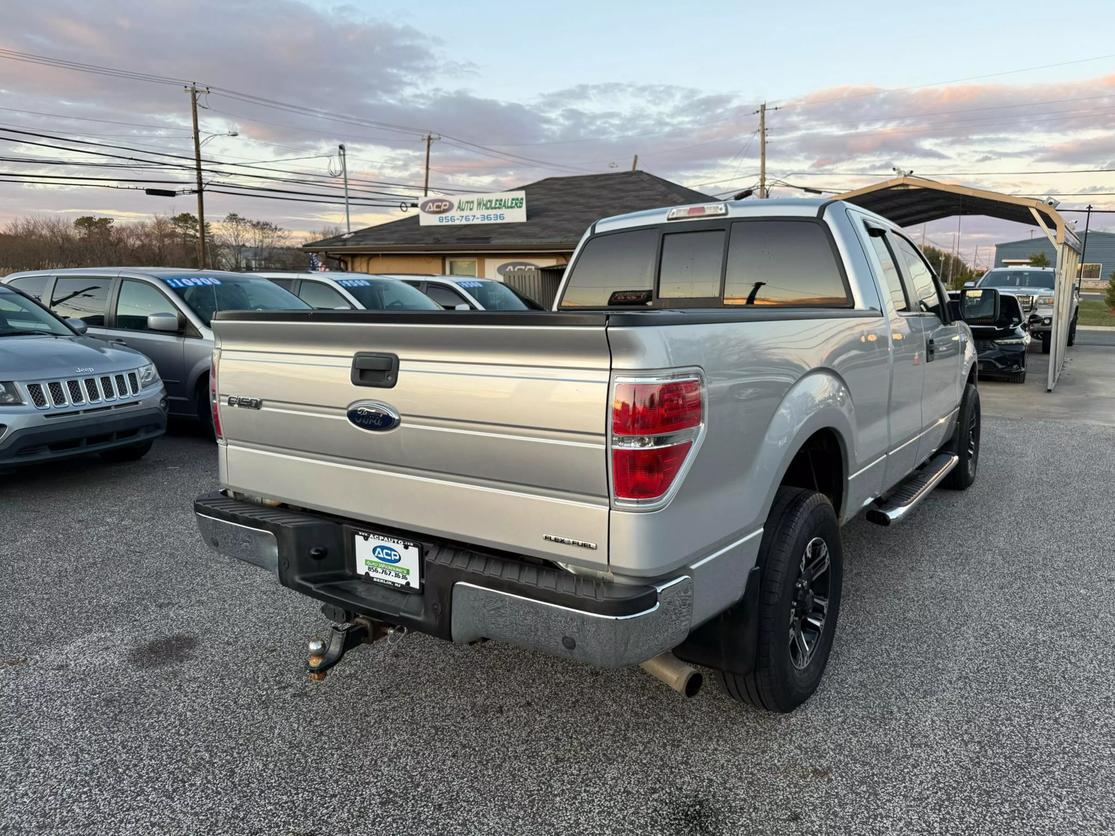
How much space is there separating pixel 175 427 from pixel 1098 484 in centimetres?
928

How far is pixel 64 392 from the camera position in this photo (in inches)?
228

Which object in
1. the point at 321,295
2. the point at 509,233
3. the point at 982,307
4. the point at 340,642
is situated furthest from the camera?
the point at 509,233


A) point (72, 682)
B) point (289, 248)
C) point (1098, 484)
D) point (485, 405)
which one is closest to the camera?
point (485, 405)

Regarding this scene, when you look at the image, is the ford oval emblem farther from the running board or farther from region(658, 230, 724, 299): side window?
the running board

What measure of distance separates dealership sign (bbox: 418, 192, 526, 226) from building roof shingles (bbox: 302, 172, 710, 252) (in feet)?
0.75

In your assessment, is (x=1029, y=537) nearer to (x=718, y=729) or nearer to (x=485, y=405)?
(x=718, y=729)

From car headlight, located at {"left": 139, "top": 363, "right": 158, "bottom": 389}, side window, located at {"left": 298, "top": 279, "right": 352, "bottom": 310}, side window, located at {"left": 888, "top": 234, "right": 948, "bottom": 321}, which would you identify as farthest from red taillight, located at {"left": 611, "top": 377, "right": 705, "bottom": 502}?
side window, located at {"left": 298, "top": 279, "right": 352, "bottom": 310}

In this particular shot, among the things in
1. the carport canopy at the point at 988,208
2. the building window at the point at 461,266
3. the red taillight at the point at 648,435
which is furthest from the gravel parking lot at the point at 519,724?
the building window at the point at 461,266

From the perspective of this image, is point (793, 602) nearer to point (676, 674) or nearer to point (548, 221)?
point (676, 674)

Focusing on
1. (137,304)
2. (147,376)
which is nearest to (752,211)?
(147,376)

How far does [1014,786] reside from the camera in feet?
8.34

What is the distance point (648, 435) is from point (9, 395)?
5400 millimetres

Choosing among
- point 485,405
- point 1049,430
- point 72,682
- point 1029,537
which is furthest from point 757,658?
point 1049,430

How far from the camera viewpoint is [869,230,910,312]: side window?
4047mm
